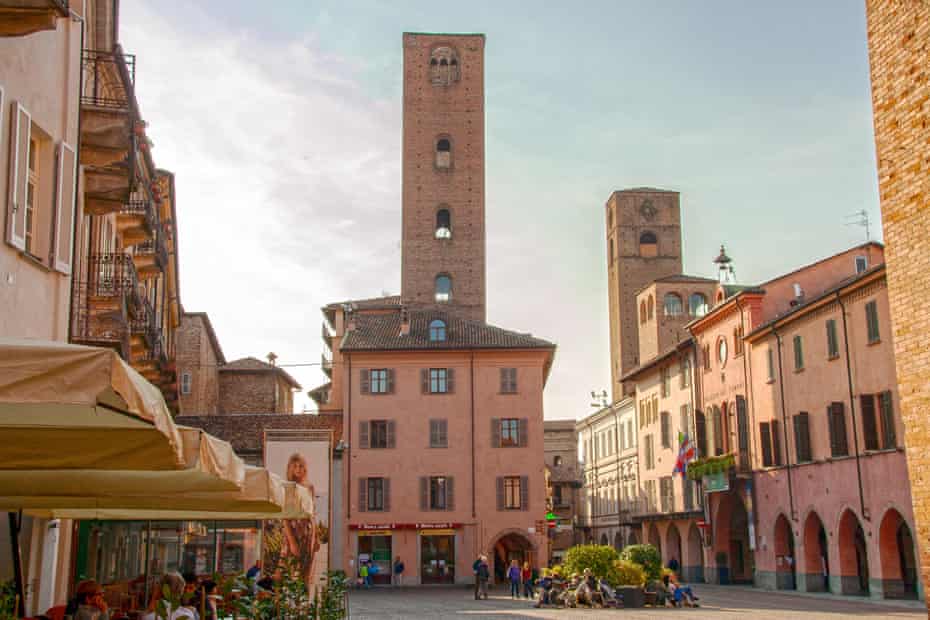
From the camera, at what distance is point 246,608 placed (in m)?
9.48

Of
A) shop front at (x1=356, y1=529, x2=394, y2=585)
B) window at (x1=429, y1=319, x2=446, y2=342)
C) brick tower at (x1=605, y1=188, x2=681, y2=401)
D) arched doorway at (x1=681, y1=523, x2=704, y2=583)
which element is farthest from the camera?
brick tower at (x1=605, y1=188, x2=681, y2=401)

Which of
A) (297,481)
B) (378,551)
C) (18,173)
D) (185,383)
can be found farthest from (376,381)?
(18,173)

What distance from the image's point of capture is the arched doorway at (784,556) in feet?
120

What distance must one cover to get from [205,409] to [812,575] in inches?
1185

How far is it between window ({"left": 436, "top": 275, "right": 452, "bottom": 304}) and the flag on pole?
1854 centimetres

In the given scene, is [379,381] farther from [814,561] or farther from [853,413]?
[853,413]

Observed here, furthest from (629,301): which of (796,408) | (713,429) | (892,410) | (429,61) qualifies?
(892,410)

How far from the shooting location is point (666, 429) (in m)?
50.4

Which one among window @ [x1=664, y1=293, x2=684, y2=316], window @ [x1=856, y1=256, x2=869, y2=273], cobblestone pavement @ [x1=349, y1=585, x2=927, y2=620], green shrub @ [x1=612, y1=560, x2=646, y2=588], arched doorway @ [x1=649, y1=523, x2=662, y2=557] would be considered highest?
window @ [x1=664, y1=293, x2=684, y2=316]

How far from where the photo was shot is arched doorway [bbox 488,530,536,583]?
4317 cm

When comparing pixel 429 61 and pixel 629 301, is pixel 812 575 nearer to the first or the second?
pixel 429 61

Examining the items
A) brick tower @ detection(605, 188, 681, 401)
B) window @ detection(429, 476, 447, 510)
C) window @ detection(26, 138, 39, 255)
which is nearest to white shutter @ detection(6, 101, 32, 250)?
window @ detection(26, 138, 39, 255)

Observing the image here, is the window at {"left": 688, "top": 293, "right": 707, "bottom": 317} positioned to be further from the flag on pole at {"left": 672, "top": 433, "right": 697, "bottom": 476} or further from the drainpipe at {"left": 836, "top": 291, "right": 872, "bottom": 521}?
the drainpipe at {"left": 836, "top": 291, "right": 872, "bottom": 521}

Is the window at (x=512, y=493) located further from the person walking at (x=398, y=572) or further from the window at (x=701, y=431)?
the window at (x=701, y=431)
